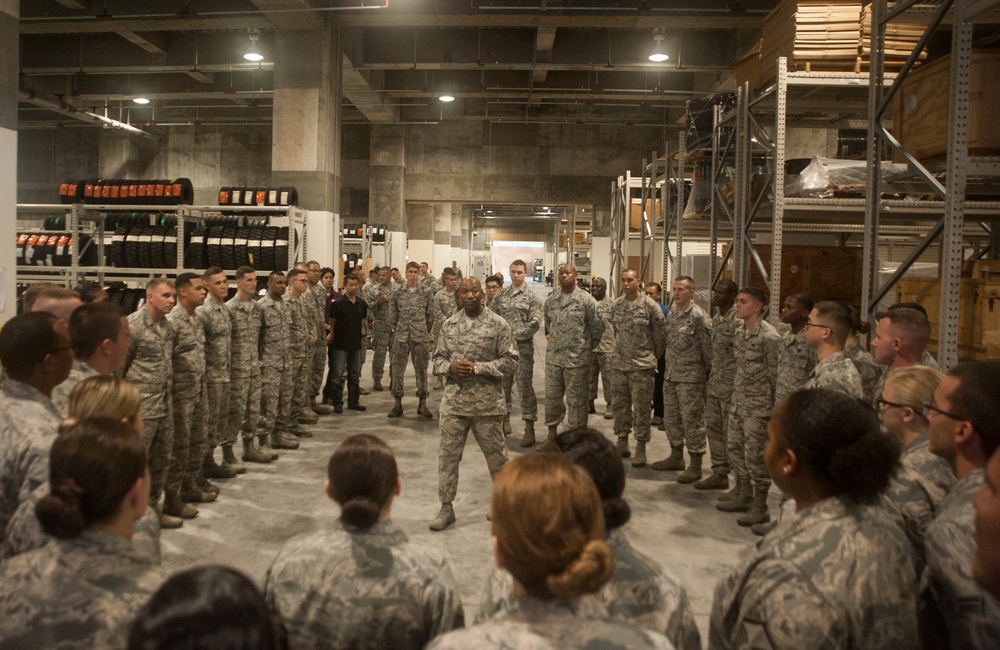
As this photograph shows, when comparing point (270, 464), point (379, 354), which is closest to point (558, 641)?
point (270, 464)

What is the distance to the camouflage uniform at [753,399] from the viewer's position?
515 centimetres

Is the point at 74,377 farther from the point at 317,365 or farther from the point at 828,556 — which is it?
the point at 317,365

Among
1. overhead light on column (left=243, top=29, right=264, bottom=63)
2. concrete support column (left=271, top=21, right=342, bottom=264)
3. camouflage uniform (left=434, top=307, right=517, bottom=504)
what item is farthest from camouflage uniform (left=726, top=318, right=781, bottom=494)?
overhead light on column (left=243, top=29, right=264, bottom=63)

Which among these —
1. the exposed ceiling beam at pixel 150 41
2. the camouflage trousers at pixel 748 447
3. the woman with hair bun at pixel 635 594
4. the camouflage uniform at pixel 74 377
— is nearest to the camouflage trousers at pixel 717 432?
the camouflage trousers at pixel 748 447

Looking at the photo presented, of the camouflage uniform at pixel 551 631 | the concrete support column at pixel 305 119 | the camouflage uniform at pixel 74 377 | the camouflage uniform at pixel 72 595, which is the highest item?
the concrete support column at pixel 305 119

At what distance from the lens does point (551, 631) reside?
50.3 inches

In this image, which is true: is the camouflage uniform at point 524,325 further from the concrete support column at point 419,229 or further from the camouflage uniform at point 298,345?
the concrete support column at point 419,229

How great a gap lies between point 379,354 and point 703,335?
17.8ft

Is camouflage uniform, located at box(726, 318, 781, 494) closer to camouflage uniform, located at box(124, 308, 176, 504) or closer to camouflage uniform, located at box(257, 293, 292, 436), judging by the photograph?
camouflage uniform, located at box(124, 308, 176, 504)

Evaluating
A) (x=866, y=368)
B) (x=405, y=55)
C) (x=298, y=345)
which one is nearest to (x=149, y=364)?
(x=298, y=345)

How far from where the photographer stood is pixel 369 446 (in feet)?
6.63

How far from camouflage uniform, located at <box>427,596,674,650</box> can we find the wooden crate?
158 inches

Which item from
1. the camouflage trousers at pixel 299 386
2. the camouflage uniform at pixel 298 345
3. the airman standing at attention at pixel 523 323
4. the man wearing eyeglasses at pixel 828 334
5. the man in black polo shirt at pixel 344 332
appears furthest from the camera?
the man in black polo shirt at pixel 344 332

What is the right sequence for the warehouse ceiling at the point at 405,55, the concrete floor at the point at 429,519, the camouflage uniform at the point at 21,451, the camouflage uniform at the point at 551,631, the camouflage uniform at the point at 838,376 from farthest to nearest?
1. the warehouse ceiling at the point at 405,55
2. the concrete floor at the point at 429,519
3. the camouflage uniform at the point at 838,376
4. the camouflage uniform at the point at 21,451
5. the camouflage uniform at the point at 551,631
